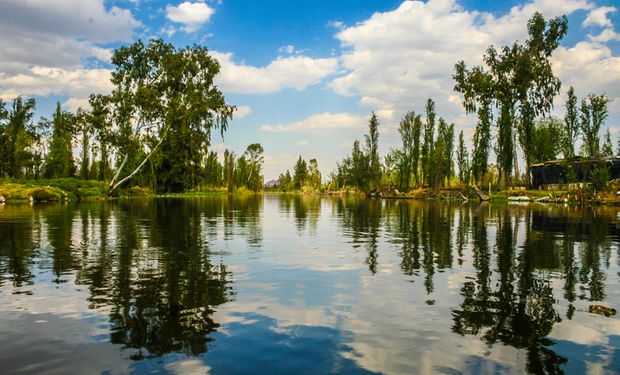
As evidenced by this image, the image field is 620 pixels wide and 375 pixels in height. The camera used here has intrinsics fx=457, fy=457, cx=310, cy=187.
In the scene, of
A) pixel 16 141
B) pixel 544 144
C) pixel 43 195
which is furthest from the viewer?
pixel 544 144

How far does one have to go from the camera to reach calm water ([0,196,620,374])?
583 cm

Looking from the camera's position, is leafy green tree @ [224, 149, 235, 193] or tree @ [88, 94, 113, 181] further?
leafy green tree @ [224, 149, 235, 193]

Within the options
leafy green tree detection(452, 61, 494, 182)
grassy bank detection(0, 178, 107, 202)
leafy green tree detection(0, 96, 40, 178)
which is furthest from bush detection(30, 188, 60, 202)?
leafy green tree detection(452, 61, 494, 182)

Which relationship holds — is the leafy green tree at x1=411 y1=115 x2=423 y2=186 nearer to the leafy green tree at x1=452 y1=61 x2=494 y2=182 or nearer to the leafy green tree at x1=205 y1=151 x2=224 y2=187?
the leafy green tree at x1=452 y1=61 x2=494 y2=182

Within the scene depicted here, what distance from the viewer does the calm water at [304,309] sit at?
583 cm

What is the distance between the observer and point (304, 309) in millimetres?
8297

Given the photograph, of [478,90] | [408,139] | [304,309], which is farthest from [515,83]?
[304,309]

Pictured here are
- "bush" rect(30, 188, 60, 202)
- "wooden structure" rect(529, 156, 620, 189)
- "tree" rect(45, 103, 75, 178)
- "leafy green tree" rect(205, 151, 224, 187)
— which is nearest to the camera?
"bush" rect(30, 188, 60, 202)

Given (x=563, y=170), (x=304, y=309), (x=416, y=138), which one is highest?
(x=416, y=138)

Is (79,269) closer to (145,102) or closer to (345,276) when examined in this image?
(345,276)

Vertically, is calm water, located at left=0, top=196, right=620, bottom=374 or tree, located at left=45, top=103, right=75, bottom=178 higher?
tree, located at left=45, top=103, right=75, bottom=178

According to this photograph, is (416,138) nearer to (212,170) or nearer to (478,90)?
(478,90)

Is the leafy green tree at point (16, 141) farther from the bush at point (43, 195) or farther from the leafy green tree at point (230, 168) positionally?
the leafy green tree at point (230, 168)

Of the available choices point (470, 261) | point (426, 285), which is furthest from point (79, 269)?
point (470, 261)
